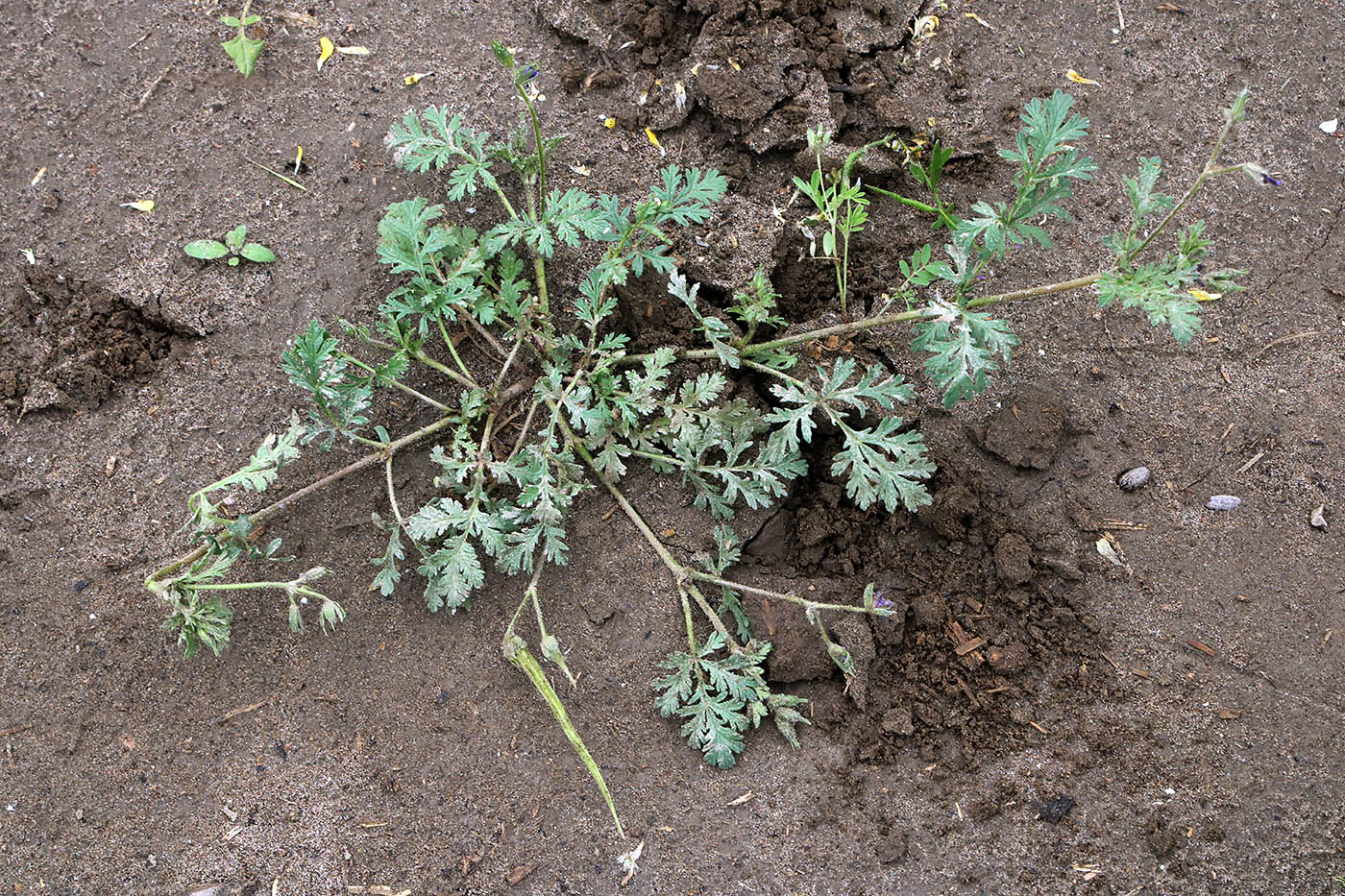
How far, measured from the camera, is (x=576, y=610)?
2682mm

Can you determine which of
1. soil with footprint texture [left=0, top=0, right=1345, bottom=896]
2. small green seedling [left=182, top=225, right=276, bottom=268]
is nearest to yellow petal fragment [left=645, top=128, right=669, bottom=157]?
soil with footprint texture [left=0, top=0, right=1345, bottom=896]

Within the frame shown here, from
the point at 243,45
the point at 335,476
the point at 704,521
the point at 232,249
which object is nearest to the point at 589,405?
the point at 704,521

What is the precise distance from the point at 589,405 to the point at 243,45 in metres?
1.72

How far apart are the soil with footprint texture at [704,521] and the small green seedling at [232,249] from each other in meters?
0.03

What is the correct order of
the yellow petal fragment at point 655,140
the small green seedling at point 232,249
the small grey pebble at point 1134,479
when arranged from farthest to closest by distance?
the yellow petal fragment at point 655,140 < the small green seedling at point 232,249 < the small grey pebble at point 1134,479

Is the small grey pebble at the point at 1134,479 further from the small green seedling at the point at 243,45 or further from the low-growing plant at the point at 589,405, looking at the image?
the small green seedling at the point at 243,45

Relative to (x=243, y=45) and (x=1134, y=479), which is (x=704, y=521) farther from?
(x=243, y=45)

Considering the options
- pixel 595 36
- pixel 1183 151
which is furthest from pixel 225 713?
pixel 1183 151

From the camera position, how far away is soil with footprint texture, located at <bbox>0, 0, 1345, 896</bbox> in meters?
2.44

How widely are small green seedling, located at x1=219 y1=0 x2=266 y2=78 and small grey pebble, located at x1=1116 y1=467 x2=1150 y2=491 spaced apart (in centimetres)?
299

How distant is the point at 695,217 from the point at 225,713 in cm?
184

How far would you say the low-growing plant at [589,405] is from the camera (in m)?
2.38

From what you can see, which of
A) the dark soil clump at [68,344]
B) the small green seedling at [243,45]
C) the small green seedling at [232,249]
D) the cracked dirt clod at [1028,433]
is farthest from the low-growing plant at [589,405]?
the small green seedling at [243,45]

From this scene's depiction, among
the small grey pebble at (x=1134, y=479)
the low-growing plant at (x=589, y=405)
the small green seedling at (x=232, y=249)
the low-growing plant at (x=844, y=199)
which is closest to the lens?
the low-growing plant at (x=589, y=405)
